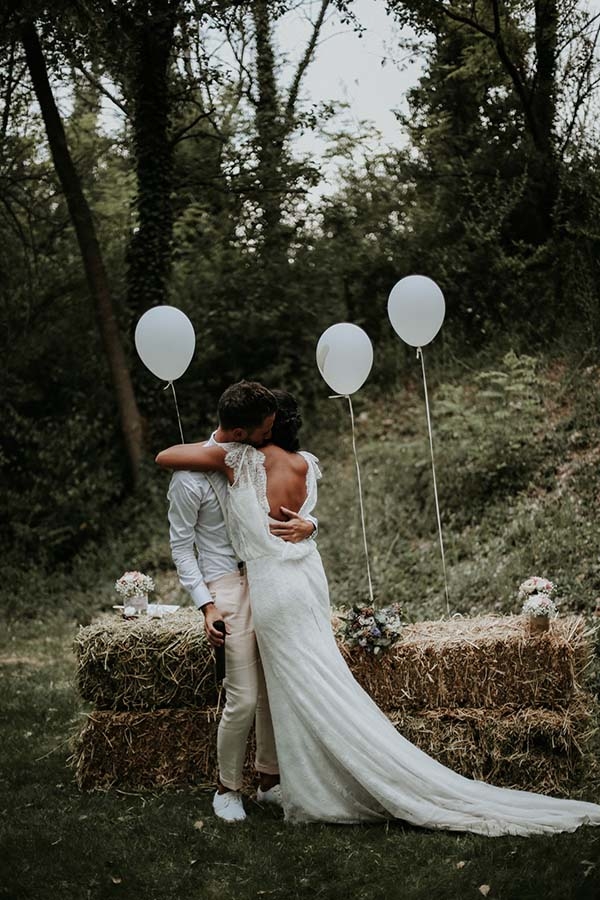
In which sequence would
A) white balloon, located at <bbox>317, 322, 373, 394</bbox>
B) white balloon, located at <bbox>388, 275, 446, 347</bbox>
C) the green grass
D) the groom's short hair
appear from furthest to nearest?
1. white balloon, located at <bbox>388, 275, 446, 347</bbox>
2. white balloon, located at <bbox>317, 322, 373, 394</bbox>
3. the groom's short hair
4. the green grass

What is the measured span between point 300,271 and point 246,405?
866 centimetres

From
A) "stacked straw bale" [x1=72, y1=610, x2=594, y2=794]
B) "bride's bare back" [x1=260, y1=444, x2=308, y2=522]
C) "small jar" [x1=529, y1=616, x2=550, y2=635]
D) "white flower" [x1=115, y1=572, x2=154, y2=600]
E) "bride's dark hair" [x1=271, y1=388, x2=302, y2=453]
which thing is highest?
"bride's dark hair" [x1=271, y1=388, x2=302, y2=453]

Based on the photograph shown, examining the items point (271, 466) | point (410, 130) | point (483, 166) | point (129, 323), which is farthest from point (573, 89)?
point (271, 466)

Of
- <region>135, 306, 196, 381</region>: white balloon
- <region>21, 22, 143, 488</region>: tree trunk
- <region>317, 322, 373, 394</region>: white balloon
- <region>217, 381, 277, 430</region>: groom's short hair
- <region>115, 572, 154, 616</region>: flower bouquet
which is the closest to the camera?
<region>217, 381, 277, 430</region>: groom's short hair

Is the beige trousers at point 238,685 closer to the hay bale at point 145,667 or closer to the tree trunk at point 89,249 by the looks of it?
the hay bale at point 145,667

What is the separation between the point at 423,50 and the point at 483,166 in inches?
75.6

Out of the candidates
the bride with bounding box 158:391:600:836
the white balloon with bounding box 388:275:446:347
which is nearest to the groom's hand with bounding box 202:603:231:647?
the bride with bounding box 158:391:600:836

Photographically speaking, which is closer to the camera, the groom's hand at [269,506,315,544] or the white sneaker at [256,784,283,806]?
the groom's hand at [269,506,315,544]

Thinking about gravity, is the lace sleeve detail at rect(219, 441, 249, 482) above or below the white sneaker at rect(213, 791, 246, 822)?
above

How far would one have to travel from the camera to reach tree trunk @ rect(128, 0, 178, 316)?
11.4m

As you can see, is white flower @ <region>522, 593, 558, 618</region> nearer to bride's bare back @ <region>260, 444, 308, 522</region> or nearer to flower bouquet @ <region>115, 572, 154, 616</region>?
bride's bare back @ <region>260, 444, 308, 522</region>

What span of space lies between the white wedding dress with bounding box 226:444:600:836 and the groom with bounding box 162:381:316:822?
113mm

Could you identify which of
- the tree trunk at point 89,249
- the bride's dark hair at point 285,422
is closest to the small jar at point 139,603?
the bride's dark hair at point 285,422

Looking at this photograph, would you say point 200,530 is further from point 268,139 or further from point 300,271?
point 300,271
